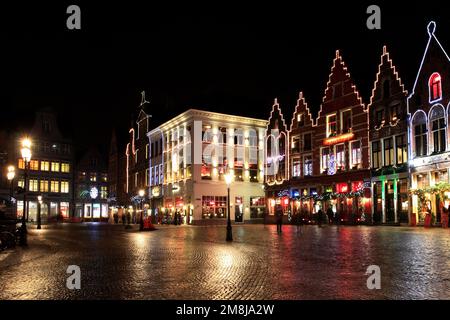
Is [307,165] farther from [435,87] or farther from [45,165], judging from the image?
[45,165]

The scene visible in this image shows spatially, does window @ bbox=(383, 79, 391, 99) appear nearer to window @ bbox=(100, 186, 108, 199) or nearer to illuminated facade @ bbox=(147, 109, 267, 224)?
illuminated facade @ bbox=(147, 109, 267, 224)

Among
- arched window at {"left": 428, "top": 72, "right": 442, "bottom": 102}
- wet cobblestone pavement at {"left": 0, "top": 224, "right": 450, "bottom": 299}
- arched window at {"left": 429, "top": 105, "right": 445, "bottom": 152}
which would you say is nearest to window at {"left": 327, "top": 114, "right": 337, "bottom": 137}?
arched window at {"left": 428, "top": 72, "right": 442, "bottom": 102}

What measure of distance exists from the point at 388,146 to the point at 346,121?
5.80m

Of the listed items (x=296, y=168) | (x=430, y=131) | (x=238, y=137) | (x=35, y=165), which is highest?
(x=238, y=137)

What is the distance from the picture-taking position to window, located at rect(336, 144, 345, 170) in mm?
46531

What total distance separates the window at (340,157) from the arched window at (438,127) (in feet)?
34.0

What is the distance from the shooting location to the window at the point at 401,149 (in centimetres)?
3981

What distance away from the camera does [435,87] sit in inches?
1475

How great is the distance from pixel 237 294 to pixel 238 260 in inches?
229

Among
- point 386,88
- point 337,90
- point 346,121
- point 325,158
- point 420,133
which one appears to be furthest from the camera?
point 325,158

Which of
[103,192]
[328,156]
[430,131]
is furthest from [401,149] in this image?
[103,192]

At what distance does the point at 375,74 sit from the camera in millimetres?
44625

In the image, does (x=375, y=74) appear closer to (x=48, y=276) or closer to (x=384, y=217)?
(x=384, y=217)
